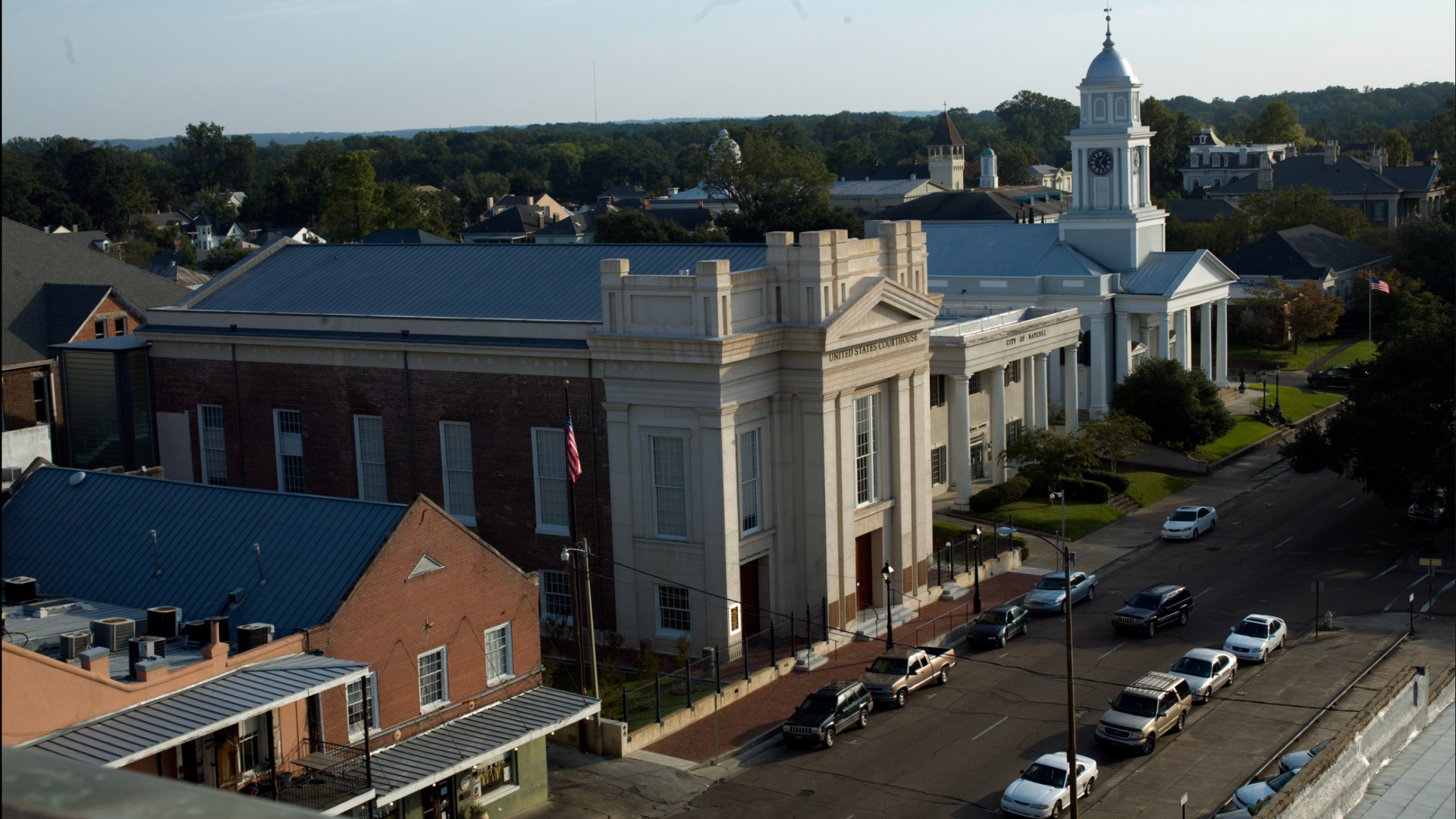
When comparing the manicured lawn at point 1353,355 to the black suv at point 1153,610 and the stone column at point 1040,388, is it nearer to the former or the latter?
the stone column at point 1040,388

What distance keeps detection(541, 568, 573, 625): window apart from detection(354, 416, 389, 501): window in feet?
23.6

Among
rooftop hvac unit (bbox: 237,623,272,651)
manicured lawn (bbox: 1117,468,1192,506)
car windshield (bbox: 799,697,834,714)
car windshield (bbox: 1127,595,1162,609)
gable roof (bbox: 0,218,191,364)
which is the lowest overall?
manicured lawn (bbox: 1117,468,1192,506)

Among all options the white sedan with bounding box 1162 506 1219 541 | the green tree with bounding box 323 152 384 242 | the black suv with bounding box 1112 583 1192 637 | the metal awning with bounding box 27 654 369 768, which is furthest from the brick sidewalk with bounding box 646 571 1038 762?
the green tree with bounding box 323 152 384 242

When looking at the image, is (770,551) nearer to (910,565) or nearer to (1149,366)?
(910,565)

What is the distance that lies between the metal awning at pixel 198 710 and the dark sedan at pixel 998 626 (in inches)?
894

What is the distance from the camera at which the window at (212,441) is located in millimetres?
55531

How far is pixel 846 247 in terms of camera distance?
156 ft

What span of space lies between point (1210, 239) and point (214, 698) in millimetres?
121945

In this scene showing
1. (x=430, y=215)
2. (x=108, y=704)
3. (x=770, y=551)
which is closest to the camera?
(x=108, y=704)

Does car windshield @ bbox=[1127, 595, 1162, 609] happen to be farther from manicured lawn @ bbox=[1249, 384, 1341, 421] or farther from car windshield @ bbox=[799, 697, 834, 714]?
manicured lawn @ bbox=[1249, 384, 1341, 421]

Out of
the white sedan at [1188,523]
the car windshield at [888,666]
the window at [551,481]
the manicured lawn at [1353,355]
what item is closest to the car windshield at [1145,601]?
the car windshield at [888,666]

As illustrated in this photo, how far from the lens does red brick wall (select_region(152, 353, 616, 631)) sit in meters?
47.3

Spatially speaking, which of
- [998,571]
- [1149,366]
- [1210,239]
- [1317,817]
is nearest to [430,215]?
[1210,239]

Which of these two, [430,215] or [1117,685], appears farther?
[430,215]
